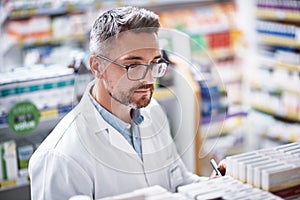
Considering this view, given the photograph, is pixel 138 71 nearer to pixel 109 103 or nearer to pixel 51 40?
pixel 109 103

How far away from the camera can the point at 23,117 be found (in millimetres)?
2996

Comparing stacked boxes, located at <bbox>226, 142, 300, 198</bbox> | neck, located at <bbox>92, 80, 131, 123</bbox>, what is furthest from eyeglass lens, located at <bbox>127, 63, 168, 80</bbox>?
stacked boxes, located at <bbox>226, 142, 300, 198</bbox>

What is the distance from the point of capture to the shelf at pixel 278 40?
206 inches

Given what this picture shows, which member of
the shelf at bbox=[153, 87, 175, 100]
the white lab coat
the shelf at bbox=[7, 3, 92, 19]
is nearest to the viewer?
the white lab coat

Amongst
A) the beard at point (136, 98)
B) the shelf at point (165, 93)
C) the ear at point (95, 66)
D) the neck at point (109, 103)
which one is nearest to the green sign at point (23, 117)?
the shelf at point (165, 93)

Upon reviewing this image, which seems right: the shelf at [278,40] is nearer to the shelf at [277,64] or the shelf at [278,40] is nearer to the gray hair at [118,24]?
the shelf at [277,64]

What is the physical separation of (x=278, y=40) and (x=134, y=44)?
3795mm

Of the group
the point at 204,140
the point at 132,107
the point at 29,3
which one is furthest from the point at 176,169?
the point at 29,3

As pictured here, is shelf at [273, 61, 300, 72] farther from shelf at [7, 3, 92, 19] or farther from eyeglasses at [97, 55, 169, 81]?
eyeglasses at [97, 55, 169, 81]

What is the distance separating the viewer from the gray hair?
1.87 metres

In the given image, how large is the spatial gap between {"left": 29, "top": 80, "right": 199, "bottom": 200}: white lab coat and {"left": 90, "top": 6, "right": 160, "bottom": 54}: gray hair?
23 centimetres

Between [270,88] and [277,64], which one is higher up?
[277,64]

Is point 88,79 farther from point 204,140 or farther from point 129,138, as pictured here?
point 204,140

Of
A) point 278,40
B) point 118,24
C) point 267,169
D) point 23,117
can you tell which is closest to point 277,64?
point 278,40
